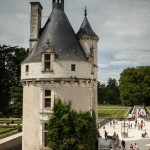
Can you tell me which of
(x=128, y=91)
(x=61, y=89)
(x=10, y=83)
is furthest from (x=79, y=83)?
(x=128, y=91)

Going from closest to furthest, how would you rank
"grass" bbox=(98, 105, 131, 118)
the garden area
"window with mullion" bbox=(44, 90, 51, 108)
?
"window with mullion" bbox=(44, 90, 51, 108) < the garden area < "grass" bbox=(98, 105, 131, 118)

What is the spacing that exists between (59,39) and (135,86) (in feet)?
277

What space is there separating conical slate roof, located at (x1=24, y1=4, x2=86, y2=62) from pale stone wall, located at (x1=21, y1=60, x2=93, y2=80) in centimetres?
41

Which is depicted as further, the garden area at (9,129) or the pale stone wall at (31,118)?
the garden area at (9,129)

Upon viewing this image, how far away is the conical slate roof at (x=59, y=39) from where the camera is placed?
24.6 m

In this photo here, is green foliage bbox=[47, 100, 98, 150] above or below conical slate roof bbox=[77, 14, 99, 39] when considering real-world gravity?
below

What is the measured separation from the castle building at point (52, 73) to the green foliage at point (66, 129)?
2082mm

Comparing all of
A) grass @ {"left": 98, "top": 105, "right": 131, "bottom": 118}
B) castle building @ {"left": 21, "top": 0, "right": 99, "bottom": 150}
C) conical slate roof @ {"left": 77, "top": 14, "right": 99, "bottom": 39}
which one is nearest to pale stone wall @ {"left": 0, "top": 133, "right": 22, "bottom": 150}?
castle building @ {"left": 21, "top": 0, "right": 99, "bottom": 150}

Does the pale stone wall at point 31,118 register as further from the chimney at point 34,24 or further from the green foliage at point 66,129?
the chimney at point 34,24

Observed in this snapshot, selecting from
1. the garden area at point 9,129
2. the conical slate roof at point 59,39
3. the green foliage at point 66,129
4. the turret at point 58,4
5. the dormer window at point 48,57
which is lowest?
the garden area at point 9,129

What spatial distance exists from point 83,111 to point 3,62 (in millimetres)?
44263

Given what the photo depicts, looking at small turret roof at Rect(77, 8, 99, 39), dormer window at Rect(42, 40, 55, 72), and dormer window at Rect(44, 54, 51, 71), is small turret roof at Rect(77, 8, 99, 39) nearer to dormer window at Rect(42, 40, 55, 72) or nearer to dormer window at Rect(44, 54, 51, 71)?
dormer window at Rect(42, 40, 55, 72)

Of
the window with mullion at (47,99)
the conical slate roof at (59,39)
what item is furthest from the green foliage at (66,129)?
the conical slate roof at (59,39)

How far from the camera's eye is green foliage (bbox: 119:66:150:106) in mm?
105125
